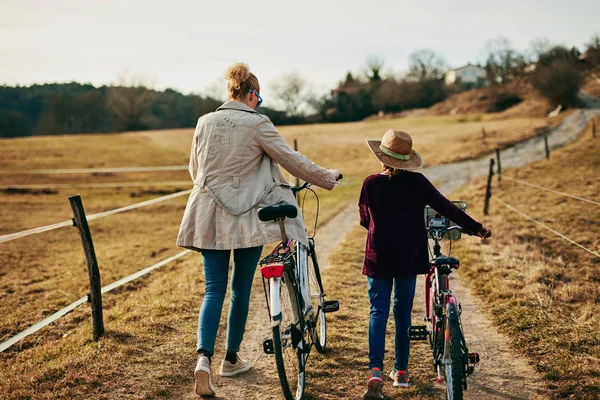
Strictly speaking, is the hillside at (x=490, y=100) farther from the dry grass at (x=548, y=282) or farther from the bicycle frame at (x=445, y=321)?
the bicycle frame at (x=445, y=321)

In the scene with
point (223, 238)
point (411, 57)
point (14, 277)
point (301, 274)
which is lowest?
point (14, 277)

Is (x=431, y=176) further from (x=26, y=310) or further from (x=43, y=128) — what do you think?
(x=43, y=128)

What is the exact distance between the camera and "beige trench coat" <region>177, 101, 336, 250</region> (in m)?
3.50

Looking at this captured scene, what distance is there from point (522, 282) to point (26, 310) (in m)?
6.46

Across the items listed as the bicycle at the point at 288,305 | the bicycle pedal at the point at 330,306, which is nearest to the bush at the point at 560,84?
the bicycle pedal at the point at 330,306

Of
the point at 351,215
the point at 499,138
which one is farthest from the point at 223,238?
the point at 499,138

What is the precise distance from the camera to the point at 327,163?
3416 centimetres

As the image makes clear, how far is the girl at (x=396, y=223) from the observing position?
3.51 metres

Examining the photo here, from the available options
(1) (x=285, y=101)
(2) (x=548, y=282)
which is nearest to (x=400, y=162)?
(2) (x=548, y=282)

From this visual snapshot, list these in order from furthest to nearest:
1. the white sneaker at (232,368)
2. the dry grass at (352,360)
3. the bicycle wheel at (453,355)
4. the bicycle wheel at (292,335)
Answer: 1. the white sneaker at (232,368)
2. the dry grass at (352,360)
3. the bicycle wheel at (292,335)
4. the bicycle wheel at (453,355)

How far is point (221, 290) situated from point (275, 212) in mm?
713

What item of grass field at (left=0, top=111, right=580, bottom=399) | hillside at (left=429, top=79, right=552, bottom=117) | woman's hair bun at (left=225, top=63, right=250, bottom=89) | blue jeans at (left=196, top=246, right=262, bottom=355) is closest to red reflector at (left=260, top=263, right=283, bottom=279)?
blue jeans at (left=196, top=246, right=262, bottom=355)

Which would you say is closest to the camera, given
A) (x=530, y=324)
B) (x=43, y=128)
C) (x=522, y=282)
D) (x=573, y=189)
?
(x=530, y=324)

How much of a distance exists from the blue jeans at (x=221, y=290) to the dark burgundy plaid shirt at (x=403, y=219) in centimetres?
82
